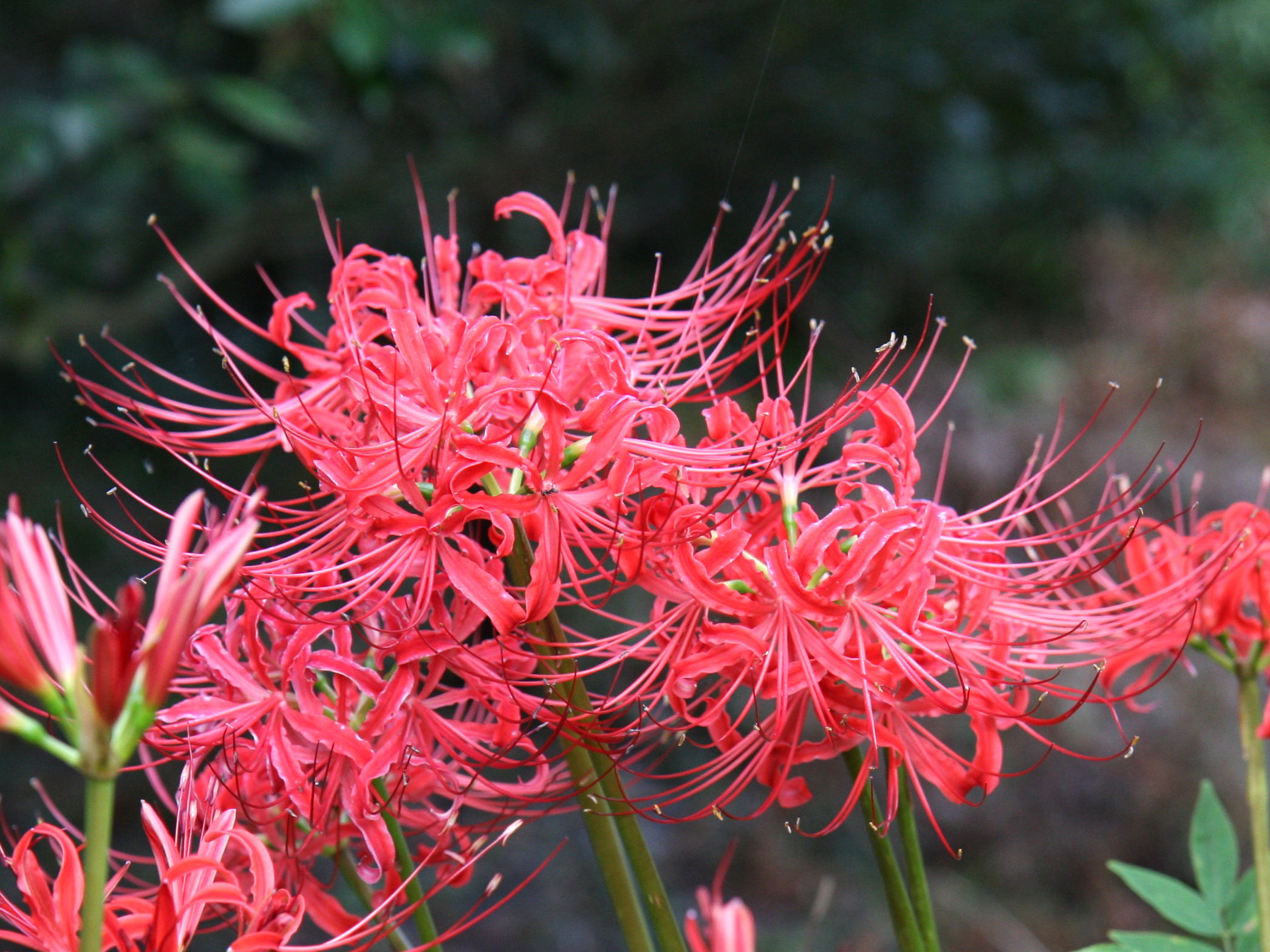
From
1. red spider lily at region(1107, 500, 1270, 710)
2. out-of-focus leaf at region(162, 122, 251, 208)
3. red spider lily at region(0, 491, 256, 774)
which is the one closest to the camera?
red spider lily at region(0, 491, 256, 774)

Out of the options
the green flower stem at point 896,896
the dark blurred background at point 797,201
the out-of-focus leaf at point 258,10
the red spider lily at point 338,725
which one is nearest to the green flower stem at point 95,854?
the red spider lily at point 338,725

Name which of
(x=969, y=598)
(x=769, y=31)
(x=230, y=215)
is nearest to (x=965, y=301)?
(x=769, y=31)

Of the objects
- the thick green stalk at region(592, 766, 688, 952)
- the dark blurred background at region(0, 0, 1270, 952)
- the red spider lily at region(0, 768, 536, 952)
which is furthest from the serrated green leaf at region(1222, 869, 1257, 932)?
the dark blurred background at region(0, 0, 1270, 952)

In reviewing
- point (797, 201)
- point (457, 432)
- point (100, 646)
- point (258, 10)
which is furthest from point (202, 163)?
point (100, 646)

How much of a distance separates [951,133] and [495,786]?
262cm

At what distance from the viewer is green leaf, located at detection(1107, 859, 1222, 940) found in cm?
71

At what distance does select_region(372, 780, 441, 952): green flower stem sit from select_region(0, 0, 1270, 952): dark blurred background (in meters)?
1.25

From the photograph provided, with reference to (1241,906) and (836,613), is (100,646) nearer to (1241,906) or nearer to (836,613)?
(836,613)

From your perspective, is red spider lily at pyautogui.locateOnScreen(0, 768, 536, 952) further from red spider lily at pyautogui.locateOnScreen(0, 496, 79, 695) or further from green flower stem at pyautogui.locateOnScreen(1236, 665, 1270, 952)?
green flower stem at pyautogui.locateOnScreen(1236, 665, 1270, 952)

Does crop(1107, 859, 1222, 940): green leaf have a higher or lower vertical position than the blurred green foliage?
lower

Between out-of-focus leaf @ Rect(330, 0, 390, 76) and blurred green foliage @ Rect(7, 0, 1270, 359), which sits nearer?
out-of-focus leaf @ Rect(330, 0, 390, 76)

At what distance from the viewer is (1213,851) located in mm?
740

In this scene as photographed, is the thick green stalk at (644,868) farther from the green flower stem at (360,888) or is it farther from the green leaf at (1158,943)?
the green leaf at (1158,943)

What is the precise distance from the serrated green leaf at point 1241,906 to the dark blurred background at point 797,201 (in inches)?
42.3
